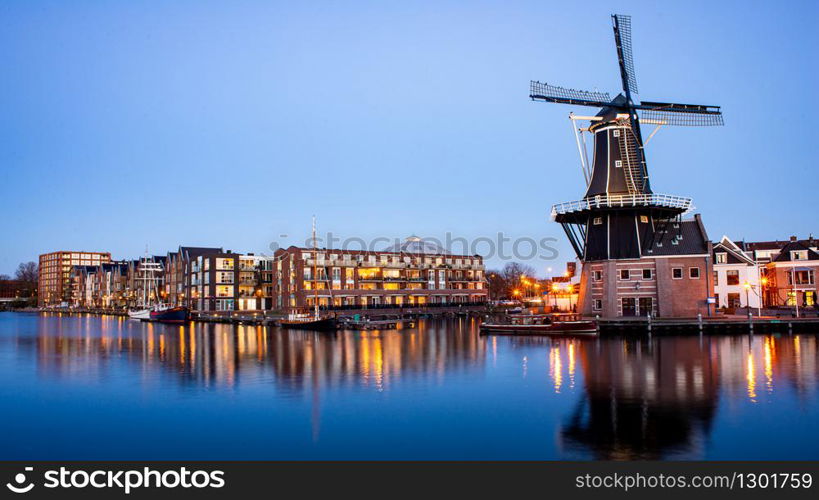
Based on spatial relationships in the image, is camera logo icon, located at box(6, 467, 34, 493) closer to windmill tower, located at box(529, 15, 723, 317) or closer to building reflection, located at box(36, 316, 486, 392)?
building reflection, located at box(36, 316, 486, 392)

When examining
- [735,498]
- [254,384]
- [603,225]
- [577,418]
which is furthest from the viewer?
[603,225]

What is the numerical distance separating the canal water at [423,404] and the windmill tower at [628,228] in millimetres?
12838

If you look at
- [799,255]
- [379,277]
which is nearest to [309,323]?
[379,277]

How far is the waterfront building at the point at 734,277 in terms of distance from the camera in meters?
66.6

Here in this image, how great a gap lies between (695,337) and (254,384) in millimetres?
36143

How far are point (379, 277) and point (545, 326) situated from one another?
47763 mm

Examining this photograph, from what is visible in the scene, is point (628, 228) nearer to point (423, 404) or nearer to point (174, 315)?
point (423, 404)

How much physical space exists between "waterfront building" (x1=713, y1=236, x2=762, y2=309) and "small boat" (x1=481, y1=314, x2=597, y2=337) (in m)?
21.3

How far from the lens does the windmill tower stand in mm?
54375

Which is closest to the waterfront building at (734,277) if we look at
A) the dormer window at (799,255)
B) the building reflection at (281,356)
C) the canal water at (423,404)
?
the dormer window at (799,255)

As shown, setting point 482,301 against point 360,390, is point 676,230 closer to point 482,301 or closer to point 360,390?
point 360,390

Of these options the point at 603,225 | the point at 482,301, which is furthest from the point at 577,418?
the point at 482,301

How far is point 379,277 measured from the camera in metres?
98.9

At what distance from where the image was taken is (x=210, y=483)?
A: 1483 cm
